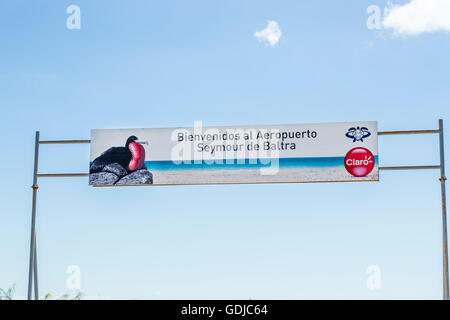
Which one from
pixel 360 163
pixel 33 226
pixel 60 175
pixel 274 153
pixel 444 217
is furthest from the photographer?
pixel 60 175

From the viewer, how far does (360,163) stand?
1385 cm

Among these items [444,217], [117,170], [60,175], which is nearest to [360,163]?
[444,217]

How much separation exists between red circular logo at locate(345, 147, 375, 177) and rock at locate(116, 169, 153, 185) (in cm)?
437

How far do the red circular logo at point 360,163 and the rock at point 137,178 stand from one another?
14.3ft

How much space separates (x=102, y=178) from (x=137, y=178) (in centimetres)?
79

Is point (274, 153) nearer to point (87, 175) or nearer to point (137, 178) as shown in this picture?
point (137, 178)

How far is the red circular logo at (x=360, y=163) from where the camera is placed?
13.8m

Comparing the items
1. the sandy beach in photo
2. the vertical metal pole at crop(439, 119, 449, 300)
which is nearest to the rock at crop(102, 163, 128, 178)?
the sandy beach in photo

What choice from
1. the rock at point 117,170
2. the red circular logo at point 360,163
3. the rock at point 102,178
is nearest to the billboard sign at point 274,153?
the red circular logo at point 360,163

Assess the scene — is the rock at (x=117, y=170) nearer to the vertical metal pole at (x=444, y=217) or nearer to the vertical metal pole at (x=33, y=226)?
the vertical metal pole at (x=33, y=226)

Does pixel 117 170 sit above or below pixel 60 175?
above
